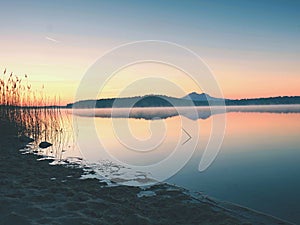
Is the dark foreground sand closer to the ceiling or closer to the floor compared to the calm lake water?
closer to the ceiling

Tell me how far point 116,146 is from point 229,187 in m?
10.5

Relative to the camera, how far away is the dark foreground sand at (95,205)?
581 cm

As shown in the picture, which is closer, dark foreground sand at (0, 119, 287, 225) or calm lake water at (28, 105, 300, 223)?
dark foreground sand at (0, 119, 287, 225)

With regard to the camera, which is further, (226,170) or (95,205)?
(226,170)

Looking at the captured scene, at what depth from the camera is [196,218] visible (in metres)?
6.36

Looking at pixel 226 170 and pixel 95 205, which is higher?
pixel 95 205

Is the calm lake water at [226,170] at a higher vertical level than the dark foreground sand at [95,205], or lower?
lower

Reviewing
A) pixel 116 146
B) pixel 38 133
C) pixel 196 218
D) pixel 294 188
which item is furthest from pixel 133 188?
pixel 38 133

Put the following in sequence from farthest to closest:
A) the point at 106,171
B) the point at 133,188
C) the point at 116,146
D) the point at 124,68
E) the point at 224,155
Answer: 1. the point at 116,146
2. the point at 224,155
3. the point at 106,171
4. the point at 124,68
5. the point at 133,188

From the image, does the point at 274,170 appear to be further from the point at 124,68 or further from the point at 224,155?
the point at 124,68

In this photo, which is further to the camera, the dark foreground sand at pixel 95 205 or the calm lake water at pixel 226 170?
the calm lake water at pixel 226 170

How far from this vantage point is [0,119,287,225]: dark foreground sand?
5812 millimetres

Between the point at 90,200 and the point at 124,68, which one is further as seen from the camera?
the point at 124,68

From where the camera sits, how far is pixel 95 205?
666cm
